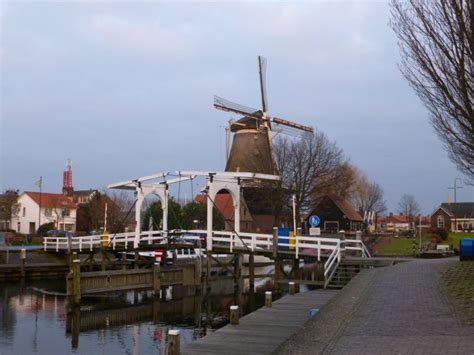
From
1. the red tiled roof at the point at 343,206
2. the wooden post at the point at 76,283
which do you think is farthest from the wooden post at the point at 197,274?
the red tiled roof at the point at 343,206

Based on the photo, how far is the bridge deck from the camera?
502 inches

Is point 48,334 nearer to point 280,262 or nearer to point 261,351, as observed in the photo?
point 261,351

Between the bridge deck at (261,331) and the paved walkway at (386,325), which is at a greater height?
the paved walkway at (386,325)

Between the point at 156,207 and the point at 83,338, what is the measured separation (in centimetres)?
3946

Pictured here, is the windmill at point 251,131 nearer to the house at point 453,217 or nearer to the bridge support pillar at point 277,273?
the bridge support pillar at point 277,273

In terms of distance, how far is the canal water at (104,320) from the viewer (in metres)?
17.0

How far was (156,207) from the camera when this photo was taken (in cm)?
5738

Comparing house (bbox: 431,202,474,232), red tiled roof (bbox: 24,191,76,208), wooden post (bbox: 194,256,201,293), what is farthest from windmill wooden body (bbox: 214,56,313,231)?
house (bbox: 431,202,474,232)

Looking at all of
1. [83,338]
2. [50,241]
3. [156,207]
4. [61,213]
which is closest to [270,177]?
[83,338]

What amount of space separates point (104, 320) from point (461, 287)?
12629 mm

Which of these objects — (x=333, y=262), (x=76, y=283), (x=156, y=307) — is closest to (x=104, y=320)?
(x=76, y=283)

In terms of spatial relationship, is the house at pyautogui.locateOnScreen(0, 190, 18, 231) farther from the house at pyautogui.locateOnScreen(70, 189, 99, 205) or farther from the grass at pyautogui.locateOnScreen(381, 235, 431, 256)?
the grass at pyautogui.locateOnScreen(381, 235, 431, 256)

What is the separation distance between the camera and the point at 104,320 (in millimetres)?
21406

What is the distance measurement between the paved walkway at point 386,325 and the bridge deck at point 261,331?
1438 millimetres
